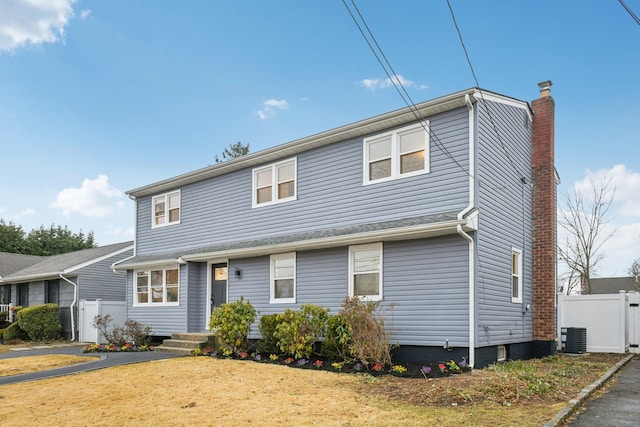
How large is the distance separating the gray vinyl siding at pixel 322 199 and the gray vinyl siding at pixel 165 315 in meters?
1.77

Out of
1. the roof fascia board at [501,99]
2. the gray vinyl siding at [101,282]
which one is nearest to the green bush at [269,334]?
the roof fascia board at [501,99]

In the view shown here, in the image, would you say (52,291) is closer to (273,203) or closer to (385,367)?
(273,203)

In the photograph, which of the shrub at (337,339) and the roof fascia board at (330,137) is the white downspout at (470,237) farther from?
the shrub at (337,339)

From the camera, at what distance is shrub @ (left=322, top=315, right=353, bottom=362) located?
1128cm

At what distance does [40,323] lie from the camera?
69.1 feet

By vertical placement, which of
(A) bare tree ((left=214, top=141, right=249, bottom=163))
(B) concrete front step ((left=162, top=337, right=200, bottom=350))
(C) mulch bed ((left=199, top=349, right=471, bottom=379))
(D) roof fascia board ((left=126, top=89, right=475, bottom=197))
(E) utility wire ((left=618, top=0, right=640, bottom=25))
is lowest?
(B) concrete front step ((left=162, top=337, right=200, bottom=350))

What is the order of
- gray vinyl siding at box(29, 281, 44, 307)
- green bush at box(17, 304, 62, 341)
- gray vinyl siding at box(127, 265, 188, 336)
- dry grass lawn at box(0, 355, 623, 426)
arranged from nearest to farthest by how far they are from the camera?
1. dry grass lawn at box(0, 355, 623, 426)
2. gray vinyl siding at box(127, 265, 188, 336)
3. green bush at box(17, 304, 62, 341)
4. gray vinyl siding at box(29, 281, 44, 307)

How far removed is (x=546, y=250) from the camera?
46.3 ft

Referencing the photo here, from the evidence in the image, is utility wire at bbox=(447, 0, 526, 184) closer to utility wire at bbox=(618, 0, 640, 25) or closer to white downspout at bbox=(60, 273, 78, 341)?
utility wire at bbox=(618, 0, 640, 25)

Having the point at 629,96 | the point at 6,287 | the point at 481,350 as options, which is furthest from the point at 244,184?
the point at 6,287

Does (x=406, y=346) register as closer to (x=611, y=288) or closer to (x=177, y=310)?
(x=177, y=310)

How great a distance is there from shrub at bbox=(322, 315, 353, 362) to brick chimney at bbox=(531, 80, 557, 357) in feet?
19.8

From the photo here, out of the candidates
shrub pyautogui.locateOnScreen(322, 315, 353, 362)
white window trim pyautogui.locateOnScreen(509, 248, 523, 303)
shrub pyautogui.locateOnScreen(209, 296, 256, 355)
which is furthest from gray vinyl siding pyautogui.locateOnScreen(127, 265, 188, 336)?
white window trim pyautogui.locateOnScreen(509, 248, 523, 303)

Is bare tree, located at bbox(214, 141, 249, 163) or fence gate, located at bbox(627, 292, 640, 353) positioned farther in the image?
bare tree, located at bbox(214, 141, 249, 163)
